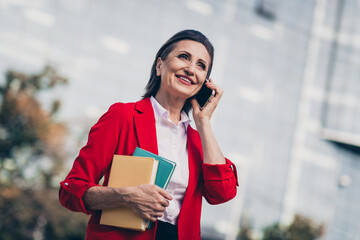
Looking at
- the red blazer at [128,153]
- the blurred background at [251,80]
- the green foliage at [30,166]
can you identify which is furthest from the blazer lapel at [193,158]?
the blurred background at [251,80]

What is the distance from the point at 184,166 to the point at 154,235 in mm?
401

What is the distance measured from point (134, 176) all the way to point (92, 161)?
222mm

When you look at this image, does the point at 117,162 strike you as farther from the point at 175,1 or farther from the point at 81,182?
the point at 175,1

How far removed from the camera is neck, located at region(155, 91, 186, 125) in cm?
217

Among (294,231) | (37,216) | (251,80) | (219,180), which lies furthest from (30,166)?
(251,80)

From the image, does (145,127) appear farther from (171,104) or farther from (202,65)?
(202,65)

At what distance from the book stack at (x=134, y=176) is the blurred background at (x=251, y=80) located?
21.4 m

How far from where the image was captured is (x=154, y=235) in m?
1.78

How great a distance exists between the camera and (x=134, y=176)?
5.69 ft

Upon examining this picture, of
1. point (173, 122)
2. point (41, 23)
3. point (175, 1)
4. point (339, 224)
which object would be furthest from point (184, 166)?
point (339, 224)

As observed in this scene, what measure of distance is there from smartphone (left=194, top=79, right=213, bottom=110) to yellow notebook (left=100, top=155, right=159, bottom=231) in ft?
2.15

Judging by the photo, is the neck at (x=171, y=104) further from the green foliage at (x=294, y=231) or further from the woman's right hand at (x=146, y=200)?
the green foliage at (x=294, y=231)

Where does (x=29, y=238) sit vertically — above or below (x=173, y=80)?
below

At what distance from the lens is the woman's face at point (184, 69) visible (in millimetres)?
2086
